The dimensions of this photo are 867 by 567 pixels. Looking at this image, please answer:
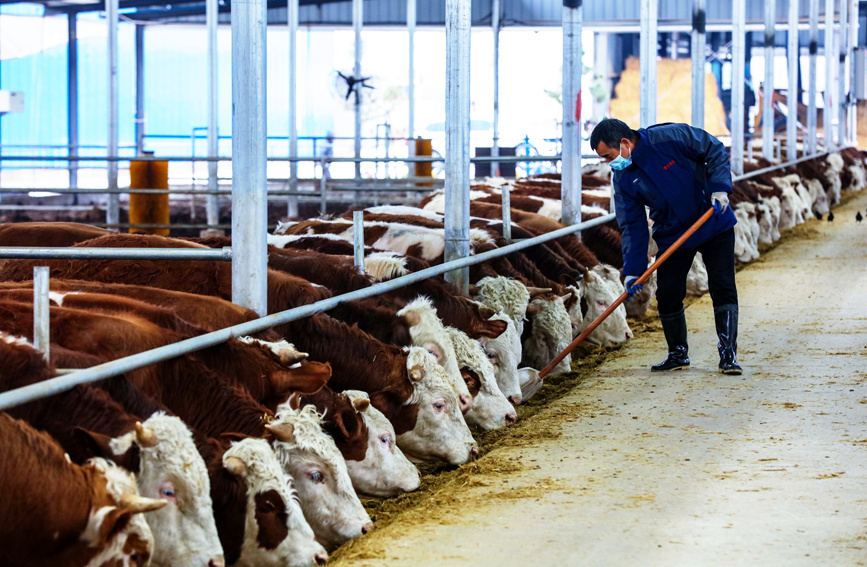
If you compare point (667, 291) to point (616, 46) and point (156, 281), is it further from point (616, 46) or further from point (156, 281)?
point (616, 46)

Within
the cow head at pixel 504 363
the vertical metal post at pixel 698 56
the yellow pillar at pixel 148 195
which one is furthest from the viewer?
the vertical metal post at pixel 698 56

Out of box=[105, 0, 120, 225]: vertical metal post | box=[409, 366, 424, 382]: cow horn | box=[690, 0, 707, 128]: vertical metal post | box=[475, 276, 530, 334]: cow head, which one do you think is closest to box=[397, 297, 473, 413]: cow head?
box=[409, 366, 424, 382]: cow horn

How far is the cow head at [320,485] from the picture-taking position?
4.54 meters

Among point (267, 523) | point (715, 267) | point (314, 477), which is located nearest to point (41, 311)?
point (267, 523)

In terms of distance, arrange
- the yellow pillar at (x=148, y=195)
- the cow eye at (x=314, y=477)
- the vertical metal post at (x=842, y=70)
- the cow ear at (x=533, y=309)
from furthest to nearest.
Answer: the vertical metal post at (x=842, y=70), the yellow pillar at (x=148, y=195), the cow ear at (x=533, y=309), the cow eye at (x=314, y=477)

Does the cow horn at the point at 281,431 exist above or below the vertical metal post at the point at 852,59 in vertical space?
below

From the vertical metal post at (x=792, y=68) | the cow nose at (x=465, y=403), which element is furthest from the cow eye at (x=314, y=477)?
the vertical metal post at (x=792, y=68)

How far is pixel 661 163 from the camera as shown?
25.0ft

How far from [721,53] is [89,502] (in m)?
38.1

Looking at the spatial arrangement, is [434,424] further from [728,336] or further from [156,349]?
[728,336]

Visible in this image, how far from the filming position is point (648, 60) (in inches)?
498

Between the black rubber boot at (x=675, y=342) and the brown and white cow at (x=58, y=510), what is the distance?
16.9 ft

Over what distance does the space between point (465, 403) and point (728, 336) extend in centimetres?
252

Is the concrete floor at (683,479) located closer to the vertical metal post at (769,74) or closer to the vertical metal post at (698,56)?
the vertical metal post at (698,56)
